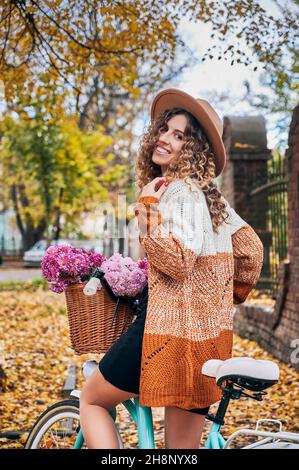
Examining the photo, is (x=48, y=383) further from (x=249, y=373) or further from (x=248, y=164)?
(x=249, y=373)

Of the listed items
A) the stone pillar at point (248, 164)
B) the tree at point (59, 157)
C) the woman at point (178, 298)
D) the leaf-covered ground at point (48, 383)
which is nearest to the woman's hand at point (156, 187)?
the woman at point (178, 298)

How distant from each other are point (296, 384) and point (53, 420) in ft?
14.8

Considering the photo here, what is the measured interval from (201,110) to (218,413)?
1.32 m

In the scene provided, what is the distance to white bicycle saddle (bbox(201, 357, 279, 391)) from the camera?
2.57 m

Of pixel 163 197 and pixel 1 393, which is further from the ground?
pixel 163 197

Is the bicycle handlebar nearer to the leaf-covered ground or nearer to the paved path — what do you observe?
the leaf-covered ground

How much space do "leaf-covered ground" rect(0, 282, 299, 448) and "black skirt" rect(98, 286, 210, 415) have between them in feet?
9.33

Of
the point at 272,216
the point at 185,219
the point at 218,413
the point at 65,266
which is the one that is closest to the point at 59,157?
the point at 272,216

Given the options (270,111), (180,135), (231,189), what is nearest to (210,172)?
(180,135)

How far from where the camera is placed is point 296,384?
7410mm

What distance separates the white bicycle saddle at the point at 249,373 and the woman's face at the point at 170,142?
1.01 meters

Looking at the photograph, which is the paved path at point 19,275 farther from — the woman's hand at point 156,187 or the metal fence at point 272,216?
the woman's hand at point 156,187

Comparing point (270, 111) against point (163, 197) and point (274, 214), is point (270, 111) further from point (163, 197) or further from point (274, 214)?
point (163, 197)

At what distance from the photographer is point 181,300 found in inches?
113
